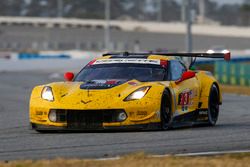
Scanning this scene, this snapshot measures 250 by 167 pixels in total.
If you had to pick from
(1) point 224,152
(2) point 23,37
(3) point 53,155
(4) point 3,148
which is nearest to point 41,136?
(4) point 3,148

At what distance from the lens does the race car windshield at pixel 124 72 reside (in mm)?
13711

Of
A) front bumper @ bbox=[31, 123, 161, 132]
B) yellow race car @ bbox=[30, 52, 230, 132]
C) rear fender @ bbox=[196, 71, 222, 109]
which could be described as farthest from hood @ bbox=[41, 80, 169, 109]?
rear fender @ bbox=[196, 71, 222, 109]

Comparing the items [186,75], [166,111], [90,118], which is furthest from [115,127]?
[186,75]

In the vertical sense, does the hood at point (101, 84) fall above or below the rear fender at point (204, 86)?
above

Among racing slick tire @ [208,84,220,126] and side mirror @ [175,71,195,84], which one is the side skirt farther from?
side mirror @ [175,71,195,84]

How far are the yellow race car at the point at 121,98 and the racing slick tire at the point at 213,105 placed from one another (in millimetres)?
260

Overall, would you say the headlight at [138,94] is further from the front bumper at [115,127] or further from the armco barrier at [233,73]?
the armco barrier at [233,73]

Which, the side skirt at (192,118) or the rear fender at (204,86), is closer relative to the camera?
the side skirt at (192,118)

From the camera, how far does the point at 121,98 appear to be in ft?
41.5

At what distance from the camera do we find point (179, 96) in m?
13.6

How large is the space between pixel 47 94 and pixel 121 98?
1.07 m

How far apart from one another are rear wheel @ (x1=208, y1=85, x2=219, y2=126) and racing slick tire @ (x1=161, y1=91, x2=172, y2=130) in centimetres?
149

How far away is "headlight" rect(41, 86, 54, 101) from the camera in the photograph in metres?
12.9

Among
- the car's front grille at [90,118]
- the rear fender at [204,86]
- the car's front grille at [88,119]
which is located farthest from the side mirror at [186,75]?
the car's front grille at [88,119]
